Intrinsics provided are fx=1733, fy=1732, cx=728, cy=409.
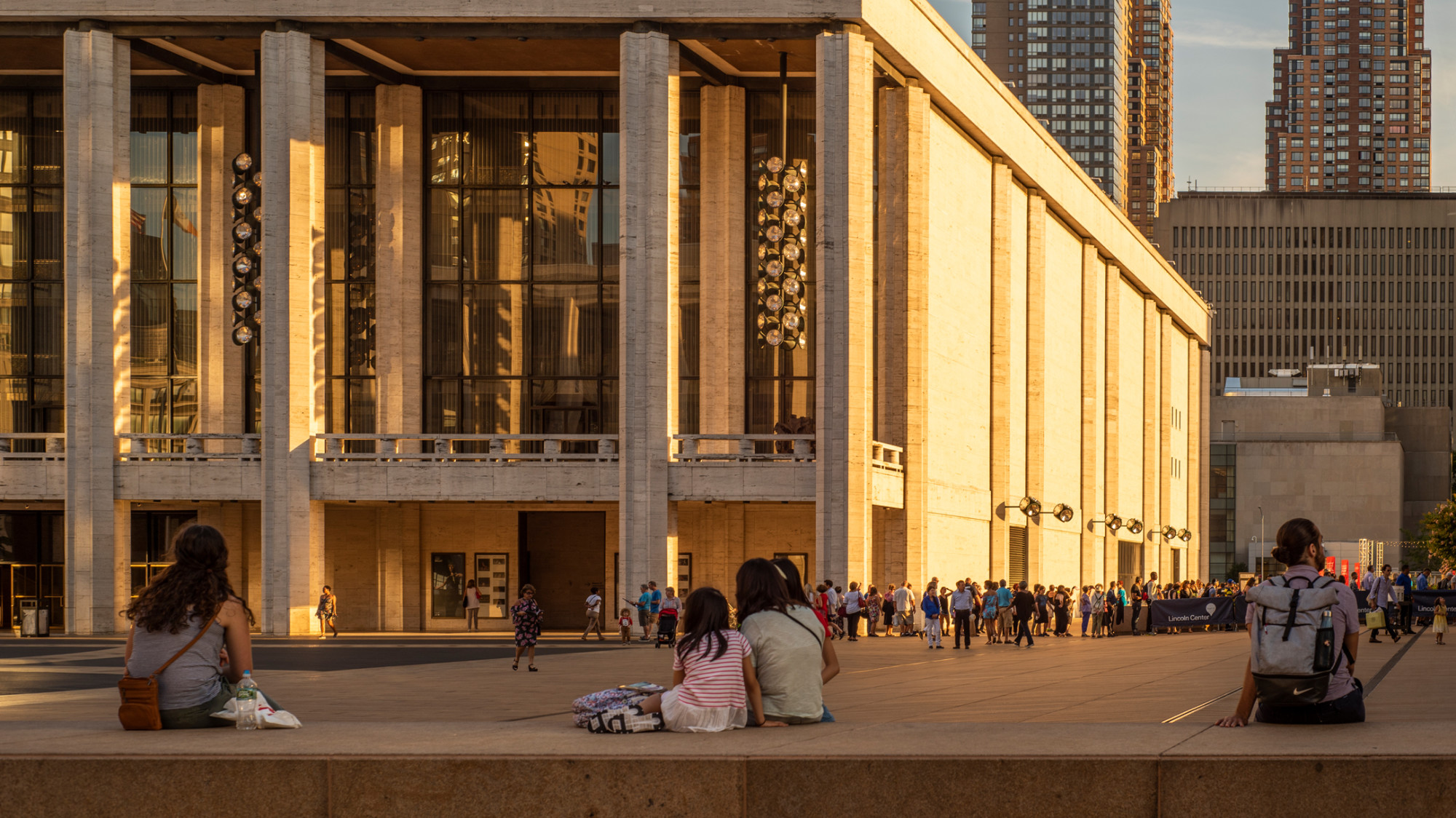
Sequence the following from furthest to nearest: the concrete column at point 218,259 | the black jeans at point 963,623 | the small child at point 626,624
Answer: the concrete column at point 218,259
the small child at point 626,624
the black jeans at point 963,623

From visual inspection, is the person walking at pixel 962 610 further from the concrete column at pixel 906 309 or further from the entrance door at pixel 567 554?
the entrance door at pixel 567 554

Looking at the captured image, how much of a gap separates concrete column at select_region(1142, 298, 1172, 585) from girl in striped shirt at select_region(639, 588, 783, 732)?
72472 millimetres

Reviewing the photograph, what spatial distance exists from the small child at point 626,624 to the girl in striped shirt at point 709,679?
29.0 m

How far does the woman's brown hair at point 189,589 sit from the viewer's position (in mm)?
9641

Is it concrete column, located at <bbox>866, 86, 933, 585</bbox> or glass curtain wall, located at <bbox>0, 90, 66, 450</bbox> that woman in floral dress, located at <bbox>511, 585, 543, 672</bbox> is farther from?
glass curtain wall, located at <bbox>0, 90, 66, 450</bbox>

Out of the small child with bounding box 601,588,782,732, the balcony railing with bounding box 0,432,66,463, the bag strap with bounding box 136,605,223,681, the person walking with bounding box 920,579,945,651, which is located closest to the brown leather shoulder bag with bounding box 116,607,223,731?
the bag strap with bounding box 136,605,223,681

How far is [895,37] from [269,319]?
56.6ft

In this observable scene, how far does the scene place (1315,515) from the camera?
129125 mm

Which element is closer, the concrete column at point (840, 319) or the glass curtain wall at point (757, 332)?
the concrete column at point (840, 319)

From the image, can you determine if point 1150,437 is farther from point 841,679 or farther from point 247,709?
point 247,709

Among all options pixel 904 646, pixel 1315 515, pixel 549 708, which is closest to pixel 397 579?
pixel 904 646

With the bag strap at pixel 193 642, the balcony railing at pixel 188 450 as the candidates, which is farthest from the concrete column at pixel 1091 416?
the bag strap at pixel 193 642

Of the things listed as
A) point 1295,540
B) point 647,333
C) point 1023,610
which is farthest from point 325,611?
point 1295,540

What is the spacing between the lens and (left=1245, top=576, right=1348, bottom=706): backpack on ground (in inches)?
374
